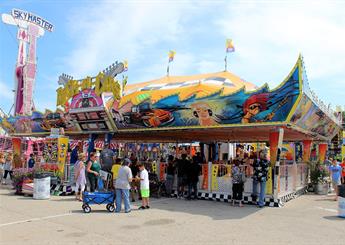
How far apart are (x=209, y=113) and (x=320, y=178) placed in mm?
6652

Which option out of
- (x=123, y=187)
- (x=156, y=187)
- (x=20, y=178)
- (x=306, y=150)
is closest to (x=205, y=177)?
(x=156, y=187)

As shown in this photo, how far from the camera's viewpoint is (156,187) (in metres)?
13.4

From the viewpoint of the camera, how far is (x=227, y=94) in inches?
481

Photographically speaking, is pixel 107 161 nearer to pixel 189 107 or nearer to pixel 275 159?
pixel 189 107

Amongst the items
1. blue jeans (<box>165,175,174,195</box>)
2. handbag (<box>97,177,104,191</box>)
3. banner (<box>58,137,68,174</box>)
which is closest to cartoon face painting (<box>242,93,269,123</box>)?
blue jeans (<box>165,175,174,195</box>)

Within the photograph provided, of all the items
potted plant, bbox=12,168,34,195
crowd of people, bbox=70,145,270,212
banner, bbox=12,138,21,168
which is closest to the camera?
crowd of people, bbox=70,145,270,212

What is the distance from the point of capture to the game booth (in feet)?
37.7

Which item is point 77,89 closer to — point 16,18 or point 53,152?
point 53,152

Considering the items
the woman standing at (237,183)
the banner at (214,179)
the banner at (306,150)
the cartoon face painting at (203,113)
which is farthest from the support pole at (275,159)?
the banner at (306,150)

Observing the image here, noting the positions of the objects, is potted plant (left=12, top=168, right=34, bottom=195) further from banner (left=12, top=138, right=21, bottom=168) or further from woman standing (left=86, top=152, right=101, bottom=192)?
banner (left=12, top=138, right=21, bottom=168)

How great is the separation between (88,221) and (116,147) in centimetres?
2353

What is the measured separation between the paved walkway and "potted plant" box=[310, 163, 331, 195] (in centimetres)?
395

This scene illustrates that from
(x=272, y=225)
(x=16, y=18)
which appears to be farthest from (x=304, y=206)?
(x=16, y=18)

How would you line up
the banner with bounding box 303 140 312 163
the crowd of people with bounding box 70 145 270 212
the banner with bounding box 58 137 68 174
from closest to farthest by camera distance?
the crowd of people with bounding box 70 145 270 212 < the banner with bounding box 58 137 68 174 < the banner with bounding box 303 140 312 163
